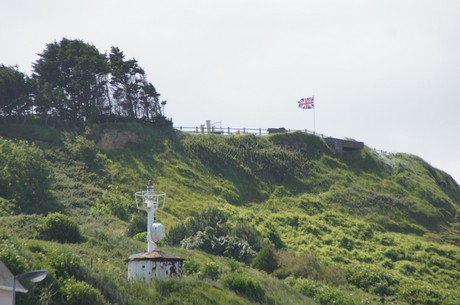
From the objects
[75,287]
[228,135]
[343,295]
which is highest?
[228,135]

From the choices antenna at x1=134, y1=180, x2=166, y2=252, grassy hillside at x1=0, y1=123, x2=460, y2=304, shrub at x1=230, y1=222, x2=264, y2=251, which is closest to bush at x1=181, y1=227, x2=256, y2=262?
grassy hillside at x1=0, y1=123, x2=460, y2=304

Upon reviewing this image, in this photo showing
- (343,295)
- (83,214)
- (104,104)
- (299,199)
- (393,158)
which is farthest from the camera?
(393,158)

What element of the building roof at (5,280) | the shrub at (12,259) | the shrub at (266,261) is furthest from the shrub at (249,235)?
the building roof at (5,280)

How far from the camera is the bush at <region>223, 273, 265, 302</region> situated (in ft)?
125

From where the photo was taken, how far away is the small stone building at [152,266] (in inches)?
1369

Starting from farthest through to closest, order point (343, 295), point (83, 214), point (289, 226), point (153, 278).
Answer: point (289, 226)
point (83, 214)
point (343, 295)
point (153, 278)

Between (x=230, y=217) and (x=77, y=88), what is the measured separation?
21.3 metres

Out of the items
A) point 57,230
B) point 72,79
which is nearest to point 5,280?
point 57,230

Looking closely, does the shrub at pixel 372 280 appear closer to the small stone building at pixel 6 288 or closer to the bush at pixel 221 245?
the bush at pixel 221 245

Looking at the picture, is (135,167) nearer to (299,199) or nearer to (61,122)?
(61,122)

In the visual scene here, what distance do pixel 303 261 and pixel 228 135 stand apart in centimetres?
3832

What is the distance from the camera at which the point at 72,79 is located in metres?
82.7

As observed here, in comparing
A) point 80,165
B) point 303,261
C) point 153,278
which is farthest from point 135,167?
point 153,278

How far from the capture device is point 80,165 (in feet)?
242
